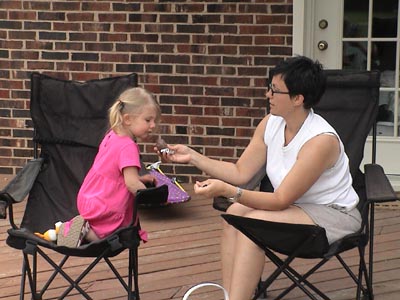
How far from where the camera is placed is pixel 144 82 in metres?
5.68

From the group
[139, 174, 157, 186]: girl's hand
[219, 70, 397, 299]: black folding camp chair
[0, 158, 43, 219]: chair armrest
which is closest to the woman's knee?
[219, 70, 397, 299]: black folding camp chair

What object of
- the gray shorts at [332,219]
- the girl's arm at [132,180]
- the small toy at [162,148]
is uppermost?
the small toy at [162,148]

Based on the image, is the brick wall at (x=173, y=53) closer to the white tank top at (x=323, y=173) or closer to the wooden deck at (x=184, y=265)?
the wooden deck at (x=184, y=265)

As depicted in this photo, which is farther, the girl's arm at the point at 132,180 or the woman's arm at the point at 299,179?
the girl's arm at the point at 132,180

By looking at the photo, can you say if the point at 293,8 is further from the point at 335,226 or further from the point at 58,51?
the point at 335,226

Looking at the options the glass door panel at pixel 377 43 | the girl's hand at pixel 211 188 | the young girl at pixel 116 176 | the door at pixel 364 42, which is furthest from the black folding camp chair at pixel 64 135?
the glass door panel at pixel 377 43

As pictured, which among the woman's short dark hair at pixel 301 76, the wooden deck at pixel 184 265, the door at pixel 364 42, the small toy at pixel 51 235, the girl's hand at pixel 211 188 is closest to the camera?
the girl's hand at pixel 211 188

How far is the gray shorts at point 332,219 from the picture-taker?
3.18m

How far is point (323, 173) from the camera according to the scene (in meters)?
3.21

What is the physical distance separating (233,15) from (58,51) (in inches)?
48.1

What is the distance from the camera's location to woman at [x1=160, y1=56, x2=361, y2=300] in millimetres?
3102

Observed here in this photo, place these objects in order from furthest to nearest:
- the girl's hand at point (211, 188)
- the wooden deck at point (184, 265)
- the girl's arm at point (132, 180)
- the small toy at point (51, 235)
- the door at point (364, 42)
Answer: the door at point (364, 42), the wooden deck at point (184, 265), the small toy at point (51, 235), the girl's arm at point (132, 180), the girl's hand at point (211, 188)

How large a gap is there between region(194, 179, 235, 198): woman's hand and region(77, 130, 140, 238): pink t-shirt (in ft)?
1.26

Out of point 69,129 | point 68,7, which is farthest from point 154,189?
point 68,7
